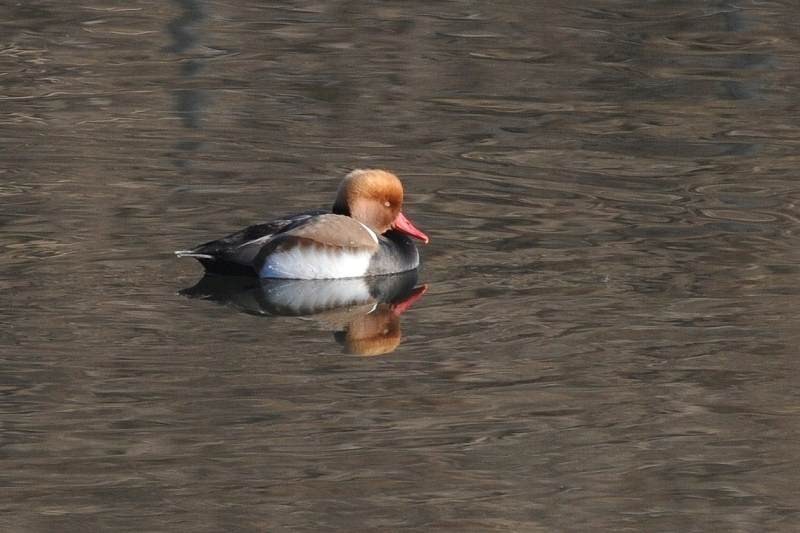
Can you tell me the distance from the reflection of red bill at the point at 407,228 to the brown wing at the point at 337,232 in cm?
24

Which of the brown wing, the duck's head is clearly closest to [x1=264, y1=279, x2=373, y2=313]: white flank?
the brown wing

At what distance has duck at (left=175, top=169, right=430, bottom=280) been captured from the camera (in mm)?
9953

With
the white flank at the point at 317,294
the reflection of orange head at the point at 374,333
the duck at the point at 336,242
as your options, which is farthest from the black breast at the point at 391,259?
the reflection of orange head at the point at 374,333

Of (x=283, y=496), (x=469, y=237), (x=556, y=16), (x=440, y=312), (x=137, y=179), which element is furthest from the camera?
(x=556, y=16)

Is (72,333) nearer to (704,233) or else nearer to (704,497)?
(704,497)

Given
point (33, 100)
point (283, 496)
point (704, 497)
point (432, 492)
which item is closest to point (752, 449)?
point (704, 497)

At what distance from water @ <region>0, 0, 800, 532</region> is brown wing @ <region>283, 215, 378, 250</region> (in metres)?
0.42

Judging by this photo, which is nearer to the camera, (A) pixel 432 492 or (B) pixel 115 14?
(A) pixel 432 492

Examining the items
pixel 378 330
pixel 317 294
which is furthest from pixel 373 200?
pixel 378 330

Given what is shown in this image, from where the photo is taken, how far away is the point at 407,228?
34.5 ft

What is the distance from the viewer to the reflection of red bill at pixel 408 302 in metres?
9.61

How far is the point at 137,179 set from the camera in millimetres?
11969

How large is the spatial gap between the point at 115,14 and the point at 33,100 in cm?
357

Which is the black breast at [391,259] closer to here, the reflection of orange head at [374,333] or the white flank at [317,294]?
the white flank at [317,294]
